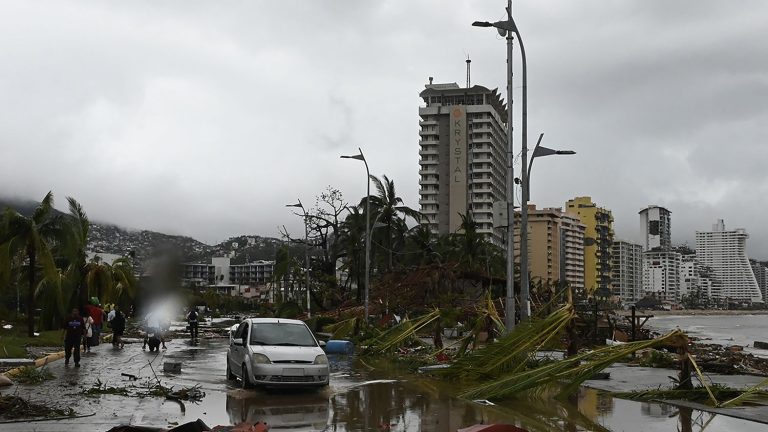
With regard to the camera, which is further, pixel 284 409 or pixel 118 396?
pixel 118 396

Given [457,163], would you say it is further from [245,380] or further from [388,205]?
[245,380]

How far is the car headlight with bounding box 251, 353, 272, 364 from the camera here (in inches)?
576

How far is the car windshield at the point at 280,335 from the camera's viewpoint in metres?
15.9

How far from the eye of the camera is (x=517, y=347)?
14953mm

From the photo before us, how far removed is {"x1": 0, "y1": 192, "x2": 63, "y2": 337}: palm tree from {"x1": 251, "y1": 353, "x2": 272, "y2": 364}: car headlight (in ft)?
64.5

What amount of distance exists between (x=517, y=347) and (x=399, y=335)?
9.96 m

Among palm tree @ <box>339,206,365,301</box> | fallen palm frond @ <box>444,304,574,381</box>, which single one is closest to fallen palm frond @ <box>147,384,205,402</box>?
fallen palm frond @ <box>444,304,574,381</box>

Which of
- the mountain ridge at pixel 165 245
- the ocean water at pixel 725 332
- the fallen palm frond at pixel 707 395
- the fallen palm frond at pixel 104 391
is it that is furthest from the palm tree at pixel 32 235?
the fallen palm frond at pixel 707 395

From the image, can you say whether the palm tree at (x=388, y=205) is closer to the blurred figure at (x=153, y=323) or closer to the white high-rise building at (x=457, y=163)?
the blurred figure at (x=153, y=323)

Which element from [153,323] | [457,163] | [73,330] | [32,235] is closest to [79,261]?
[32,235]

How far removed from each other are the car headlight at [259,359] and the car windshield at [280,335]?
912mm

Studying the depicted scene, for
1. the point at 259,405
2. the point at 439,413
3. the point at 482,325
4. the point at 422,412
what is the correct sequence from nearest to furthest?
the point at 439,413 < the point at 422,412 < the point at 259,405 < the point at 482,325

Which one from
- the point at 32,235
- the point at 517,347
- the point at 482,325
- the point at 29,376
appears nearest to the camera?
the point at 517,347

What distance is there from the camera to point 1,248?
99.2ft
